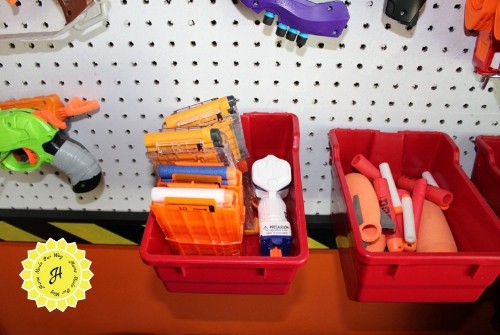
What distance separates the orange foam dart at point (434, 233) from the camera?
0.63 m

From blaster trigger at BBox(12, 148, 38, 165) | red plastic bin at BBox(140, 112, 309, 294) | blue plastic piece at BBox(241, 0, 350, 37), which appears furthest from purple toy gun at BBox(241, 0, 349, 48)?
blaster trigger at BBox(12, 148, 38, 165)

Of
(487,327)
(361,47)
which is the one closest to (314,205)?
(361,47)

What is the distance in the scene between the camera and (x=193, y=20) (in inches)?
24.3

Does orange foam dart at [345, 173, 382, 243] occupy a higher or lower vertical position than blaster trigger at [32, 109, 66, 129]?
lower

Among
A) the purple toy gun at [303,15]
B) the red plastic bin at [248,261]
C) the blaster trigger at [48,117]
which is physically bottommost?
the red plastic bin at [248,261]

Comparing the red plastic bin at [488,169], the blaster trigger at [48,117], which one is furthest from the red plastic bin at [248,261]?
the red plastic bin at [488,169]

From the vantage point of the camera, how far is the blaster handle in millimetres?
647

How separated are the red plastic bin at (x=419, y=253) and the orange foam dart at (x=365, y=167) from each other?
0.10ft

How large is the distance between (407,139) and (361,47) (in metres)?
0.19

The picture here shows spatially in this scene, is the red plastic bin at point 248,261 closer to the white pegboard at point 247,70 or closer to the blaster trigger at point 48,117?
the white pegboard at point 247,70

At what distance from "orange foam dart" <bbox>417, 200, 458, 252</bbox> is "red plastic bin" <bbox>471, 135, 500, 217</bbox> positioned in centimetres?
9

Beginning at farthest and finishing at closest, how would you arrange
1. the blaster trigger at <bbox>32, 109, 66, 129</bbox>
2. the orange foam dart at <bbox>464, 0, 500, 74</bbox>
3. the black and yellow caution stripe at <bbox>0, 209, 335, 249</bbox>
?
the black and yellow caution stripe at <bbox>0, 209, 335, 249</bbox>
the blaster trigger at <bbox>32, 109, 66, 129</bbox>
the orange foam dart at <bbox>464, 0, 500, 74</bbox>

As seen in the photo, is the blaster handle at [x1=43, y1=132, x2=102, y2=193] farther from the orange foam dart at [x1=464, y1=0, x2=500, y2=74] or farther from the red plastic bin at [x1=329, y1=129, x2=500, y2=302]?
the orange foam dart at [x1=464, y1=0, x2=500, y2=74]

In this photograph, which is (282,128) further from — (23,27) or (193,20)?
(23,27)
